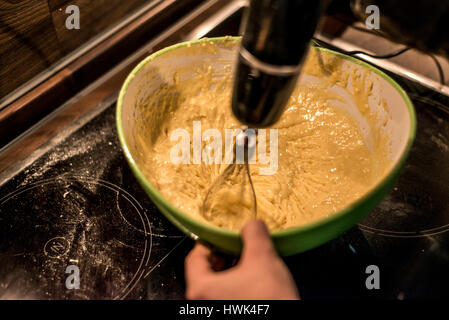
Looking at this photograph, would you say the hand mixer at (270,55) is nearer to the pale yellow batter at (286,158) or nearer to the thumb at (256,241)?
the thumb at (256,241)

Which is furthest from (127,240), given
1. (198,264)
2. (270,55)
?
(270,55)

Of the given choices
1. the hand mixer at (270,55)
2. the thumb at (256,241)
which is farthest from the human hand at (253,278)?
the hand mixer at (270,55)

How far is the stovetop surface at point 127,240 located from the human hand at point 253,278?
0.22 m

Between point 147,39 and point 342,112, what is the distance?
739 mm

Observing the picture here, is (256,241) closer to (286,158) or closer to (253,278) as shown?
(253,278)

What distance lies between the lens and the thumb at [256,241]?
21.4 inches

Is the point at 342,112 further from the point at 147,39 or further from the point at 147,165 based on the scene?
the point at 147,39

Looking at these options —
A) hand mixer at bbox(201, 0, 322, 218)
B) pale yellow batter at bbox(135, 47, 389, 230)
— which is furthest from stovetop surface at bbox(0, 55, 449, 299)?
hand mixer at bbox(201, 0, 322, 218)

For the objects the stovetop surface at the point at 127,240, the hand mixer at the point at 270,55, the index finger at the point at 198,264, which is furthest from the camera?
the stovetop surface at the point at 127,240

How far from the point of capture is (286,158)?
2.90 ft

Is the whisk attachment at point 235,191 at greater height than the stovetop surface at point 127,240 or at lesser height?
greater

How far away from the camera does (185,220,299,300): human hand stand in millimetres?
529

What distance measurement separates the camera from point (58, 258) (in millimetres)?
754
